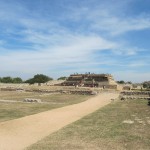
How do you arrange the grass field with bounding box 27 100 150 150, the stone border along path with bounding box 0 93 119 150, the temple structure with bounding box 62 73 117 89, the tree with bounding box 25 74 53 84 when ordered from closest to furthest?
the grass field with bounding box 27 100 150 150 → the stone border along path with bounding box 0 93 119 150 → the temple structure with bounding box 62 73 117 89 → the tree with bounding box 25 74 53 84

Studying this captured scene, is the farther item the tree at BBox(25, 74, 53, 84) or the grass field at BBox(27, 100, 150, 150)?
the tree at BBox(25, 74, 53, 84)

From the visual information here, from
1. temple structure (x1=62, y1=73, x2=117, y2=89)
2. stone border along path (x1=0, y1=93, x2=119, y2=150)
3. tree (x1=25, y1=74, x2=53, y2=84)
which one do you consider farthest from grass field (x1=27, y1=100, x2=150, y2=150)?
tree (x1=25, y1=74, x2=53, y2=84)

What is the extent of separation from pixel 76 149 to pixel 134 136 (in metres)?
3.17

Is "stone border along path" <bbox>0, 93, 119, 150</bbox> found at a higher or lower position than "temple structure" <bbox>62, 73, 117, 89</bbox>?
lower

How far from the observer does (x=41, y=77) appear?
92625 millimetres

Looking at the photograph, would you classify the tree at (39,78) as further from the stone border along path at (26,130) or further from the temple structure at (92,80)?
the stone border along path at (26,130)

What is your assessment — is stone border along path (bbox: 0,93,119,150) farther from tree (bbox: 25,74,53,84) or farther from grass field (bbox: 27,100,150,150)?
tree (bbox: 25,74,53,84)

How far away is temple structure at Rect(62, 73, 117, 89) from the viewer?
6725cm

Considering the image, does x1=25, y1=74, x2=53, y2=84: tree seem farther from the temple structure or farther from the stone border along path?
the stone border along path

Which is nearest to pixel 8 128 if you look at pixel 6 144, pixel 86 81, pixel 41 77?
pixel 6 144

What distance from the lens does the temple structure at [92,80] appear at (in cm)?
6725

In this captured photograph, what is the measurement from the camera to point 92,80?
2800 inches

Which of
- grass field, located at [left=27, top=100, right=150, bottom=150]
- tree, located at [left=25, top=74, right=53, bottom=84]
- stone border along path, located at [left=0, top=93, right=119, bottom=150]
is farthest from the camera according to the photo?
tree, located at [left=25, top=74, right=53, bottom=84]

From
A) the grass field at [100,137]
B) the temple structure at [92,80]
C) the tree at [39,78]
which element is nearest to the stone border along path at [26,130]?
the grass field at [100,137]
